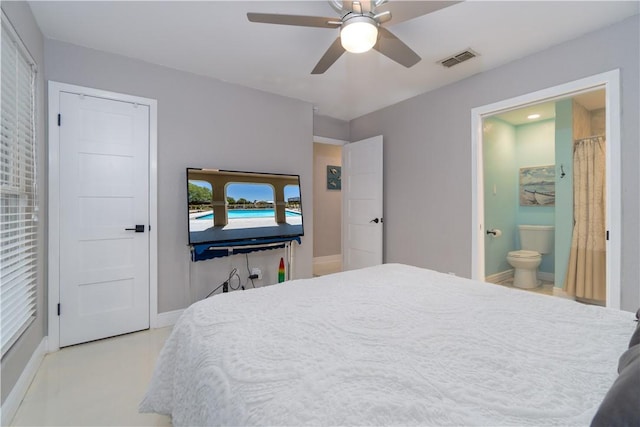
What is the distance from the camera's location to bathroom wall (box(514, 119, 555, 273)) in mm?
4328

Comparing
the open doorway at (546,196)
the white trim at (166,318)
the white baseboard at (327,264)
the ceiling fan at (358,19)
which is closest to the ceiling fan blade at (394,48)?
the ceiling fan at (358,19)

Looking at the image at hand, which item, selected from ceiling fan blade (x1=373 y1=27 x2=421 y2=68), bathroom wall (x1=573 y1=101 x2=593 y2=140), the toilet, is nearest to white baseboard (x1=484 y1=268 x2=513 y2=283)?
the toilet

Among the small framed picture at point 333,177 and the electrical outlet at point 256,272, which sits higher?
the small framed picture at point 333,177

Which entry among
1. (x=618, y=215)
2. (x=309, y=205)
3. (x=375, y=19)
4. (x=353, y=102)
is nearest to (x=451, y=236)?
(x=618, y=215)

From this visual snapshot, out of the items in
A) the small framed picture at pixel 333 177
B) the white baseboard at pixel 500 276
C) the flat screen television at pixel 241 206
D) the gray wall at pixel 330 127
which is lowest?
the white baseboard at pixel 500 276

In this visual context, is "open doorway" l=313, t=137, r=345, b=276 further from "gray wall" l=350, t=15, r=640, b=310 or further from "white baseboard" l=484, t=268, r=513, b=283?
"white baseboard" l=484, t=268, r=513, b=283

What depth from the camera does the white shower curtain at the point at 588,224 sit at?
10.8 ft

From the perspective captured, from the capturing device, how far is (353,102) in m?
3.87

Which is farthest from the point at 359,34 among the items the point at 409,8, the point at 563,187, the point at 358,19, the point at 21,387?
the point at 563,187

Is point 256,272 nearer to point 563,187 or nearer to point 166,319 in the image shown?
point 166,319

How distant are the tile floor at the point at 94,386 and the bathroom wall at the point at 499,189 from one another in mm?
4196

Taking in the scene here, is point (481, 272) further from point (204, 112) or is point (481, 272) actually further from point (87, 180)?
point (87, 180)

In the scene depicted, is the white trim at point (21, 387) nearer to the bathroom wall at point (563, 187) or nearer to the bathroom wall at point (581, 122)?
the bathroom wall at point (563, 187)

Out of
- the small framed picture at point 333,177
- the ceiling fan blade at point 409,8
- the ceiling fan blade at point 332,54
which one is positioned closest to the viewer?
the ceiling fan blade at point 409,8
